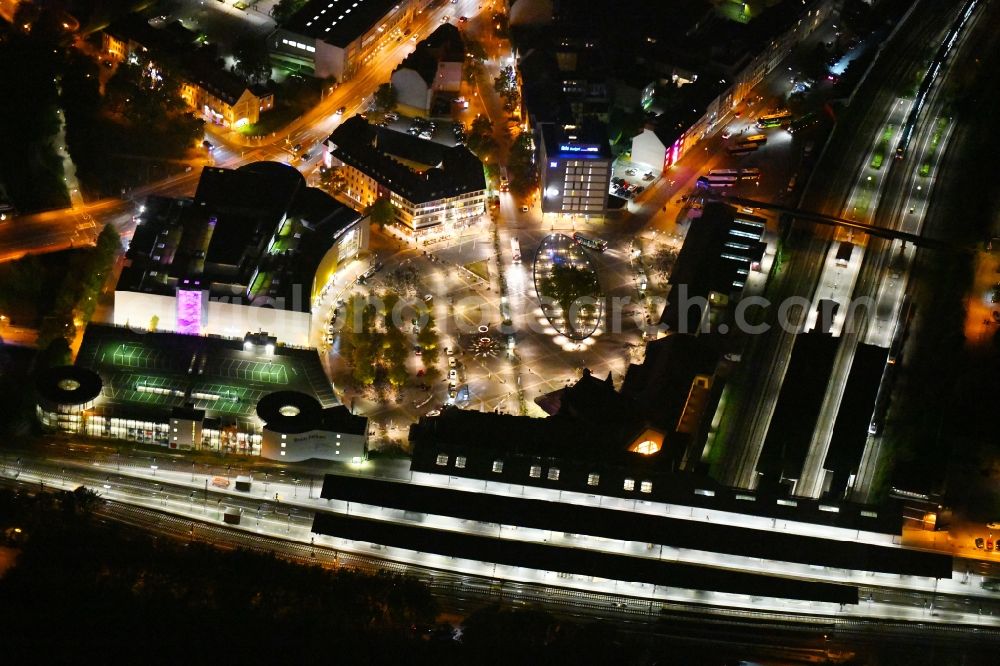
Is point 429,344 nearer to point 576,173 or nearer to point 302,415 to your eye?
point 302,415

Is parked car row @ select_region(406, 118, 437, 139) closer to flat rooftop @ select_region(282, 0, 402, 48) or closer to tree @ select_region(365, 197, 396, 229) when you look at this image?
flat rooftop @ select_region(282, 0, 402, 48)

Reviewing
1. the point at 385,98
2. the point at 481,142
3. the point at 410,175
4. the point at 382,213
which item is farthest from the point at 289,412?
the point at 385,98

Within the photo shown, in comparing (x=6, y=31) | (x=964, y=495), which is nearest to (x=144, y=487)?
(x=964, y=495)

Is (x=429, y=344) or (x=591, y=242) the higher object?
(x=591, y=242)

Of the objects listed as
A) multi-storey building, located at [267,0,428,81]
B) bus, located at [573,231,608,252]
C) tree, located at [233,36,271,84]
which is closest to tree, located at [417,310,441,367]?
bus, located at [573,231,608,252]

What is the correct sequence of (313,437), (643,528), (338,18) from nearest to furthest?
1. (643,528)
2. (313,437)
3. (338,18)

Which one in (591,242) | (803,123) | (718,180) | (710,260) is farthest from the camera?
(803,123)

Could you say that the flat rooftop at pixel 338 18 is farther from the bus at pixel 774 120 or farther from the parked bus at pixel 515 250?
the bus at pixel 774 120

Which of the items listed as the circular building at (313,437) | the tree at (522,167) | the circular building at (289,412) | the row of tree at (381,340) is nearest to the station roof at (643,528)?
the circular building at (313,437)
